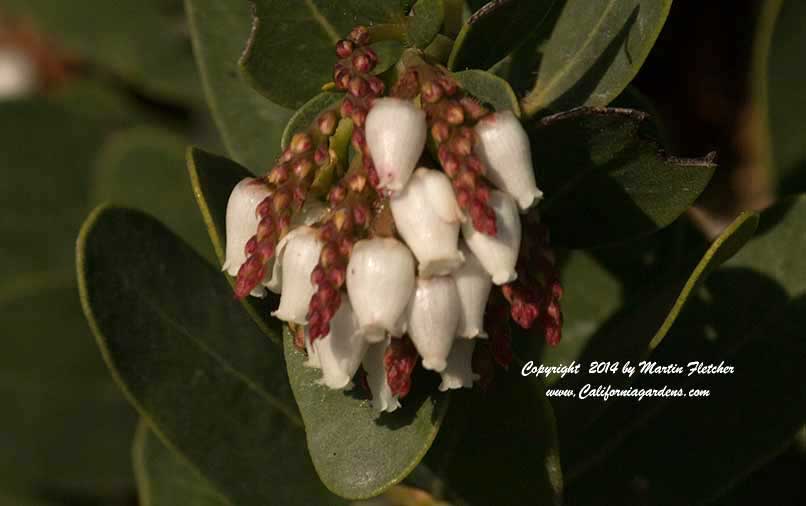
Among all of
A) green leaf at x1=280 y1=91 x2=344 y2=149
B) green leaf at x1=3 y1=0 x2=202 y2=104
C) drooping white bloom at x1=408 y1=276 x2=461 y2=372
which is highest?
green leaf at x1=280 y1=91 x2=344 y2=149

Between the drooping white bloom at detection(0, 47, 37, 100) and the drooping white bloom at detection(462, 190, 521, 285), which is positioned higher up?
the drooping white bloom at detection(462, 190, 521, 285)

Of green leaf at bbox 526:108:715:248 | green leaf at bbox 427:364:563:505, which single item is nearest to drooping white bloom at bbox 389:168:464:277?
green leaf at bbox 526:108:715:248

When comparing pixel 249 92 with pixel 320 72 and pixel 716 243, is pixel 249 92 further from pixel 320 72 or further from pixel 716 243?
pixel 716 243

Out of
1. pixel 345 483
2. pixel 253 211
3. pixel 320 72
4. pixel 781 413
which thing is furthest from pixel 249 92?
pixel 781 413

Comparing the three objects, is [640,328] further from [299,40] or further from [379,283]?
[299,40]

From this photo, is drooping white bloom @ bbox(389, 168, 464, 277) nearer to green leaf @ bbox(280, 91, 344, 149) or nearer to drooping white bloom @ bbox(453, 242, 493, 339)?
drooping white bloom @ bbox(453, 242, 493, 339)

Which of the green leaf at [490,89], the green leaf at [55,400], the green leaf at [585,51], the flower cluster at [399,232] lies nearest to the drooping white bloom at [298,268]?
the flower cluster at [399,232]

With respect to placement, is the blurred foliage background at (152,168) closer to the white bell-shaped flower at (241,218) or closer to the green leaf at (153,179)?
the green leaf at (153,179)
